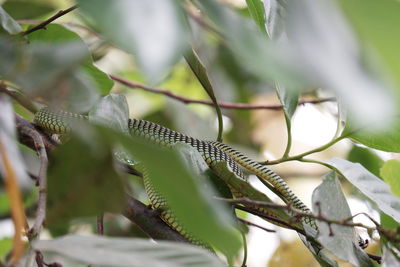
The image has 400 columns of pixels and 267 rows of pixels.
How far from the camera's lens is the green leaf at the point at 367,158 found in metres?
1.71

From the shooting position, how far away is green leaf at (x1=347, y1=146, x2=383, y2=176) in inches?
67.5

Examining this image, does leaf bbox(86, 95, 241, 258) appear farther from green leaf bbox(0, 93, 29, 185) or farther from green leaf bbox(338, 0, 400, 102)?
green leaf bbox(338, 0, 400, 102)

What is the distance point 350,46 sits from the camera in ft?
1.58

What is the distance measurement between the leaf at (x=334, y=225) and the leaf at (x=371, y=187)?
0.09 meters

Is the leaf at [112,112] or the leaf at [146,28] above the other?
the leaf at [146,28]

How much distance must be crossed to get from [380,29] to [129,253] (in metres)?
0.35

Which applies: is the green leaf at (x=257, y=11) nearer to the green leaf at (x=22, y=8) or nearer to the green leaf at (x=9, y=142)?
the green leaf at (x=9, y=142)

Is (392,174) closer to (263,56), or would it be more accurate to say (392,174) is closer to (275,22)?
(275,22)

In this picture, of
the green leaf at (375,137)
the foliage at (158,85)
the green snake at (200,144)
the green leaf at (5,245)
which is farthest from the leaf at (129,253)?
the green leaf at (5,245)

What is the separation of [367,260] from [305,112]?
6.17 feet

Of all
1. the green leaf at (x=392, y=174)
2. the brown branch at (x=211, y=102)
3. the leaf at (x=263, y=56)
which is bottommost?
the brown branch at (x=211, y=102)

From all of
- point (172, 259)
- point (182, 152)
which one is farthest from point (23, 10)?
point (172, 259)

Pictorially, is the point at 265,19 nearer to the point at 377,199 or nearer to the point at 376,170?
the point at 377,199

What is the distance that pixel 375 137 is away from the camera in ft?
4.17
